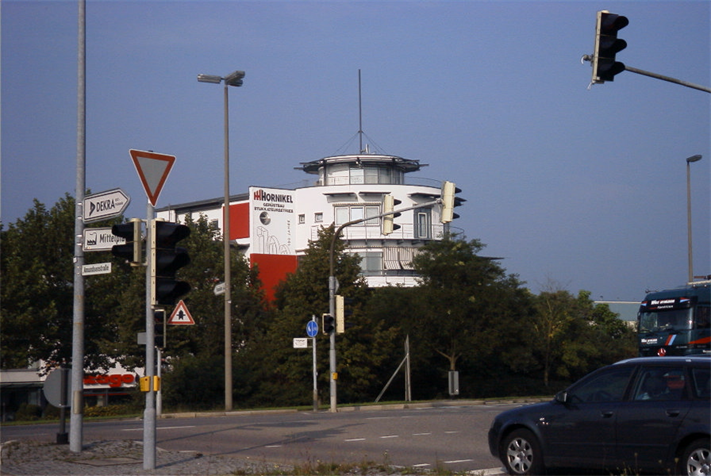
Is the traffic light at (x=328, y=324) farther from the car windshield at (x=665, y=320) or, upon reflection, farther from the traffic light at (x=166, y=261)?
the traffic light at (x=166, y=261)

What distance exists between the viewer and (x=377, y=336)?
45.8 meters

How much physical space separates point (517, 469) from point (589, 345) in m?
57.1

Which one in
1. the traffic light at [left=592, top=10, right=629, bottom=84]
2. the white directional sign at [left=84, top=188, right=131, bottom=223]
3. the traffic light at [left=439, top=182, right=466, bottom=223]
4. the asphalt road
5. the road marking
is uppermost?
the traffic light at [left=592, top=10, right=629, bottom=84]

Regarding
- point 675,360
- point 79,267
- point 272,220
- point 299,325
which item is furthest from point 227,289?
point 272,220

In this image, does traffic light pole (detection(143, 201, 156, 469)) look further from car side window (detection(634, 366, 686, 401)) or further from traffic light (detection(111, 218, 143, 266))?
car side window (detection(634, 366, 686, 401))

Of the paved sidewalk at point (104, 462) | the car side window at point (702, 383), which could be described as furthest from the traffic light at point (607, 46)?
the paved sidewalk at point (104, 462)

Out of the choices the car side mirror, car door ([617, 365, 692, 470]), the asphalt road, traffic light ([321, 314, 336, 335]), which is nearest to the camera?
car door ([617, 365, 692, 470])

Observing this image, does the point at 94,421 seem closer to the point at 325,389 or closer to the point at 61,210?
the point at 325,389

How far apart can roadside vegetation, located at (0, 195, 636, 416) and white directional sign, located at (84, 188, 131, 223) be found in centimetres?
2550

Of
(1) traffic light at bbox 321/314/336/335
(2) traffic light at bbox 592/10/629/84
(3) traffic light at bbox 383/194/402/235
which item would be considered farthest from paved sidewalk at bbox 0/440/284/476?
(1) traffic light at bbox 321/314/336/335

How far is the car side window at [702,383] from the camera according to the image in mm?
9836

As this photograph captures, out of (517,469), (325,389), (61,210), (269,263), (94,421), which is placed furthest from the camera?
(269,263)

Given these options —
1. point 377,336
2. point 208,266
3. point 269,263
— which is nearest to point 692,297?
point 377,336

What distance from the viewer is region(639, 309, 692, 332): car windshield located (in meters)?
33.1
